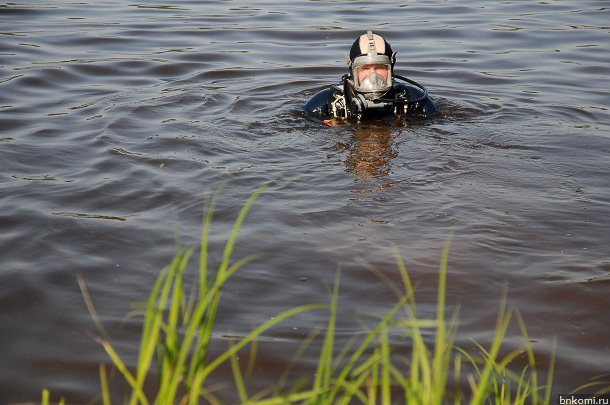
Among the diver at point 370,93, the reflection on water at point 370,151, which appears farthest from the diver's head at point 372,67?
the reflection on water at point 370,151

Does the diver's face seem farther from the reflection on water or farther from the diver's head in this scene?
the reflection on water

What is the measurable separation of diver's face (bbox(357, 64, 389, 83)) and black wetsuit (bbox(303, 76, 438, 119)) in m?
0.12

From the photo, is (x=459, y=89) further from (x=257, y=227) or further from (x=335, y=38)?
(x=257, y=227)

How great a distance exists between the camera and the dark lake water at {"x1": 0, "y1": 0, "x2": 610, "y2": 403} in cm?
397

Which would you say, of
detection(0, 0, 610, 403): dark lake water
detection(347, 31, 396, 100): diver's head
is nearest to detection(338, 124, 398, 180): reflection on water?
detection(0, 0, 610, 403): dark lake water

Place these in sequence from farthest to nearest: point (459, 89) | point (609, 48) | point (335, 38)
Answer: point (335, 38) → point (609, 48) → point (459, 89)

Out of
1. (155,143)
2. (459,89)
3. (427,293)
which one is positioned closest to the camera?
(427,293)

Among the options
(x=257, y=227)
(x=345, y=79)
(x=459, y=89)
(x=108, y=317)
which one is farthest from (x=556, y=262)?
(x=459, y=89)

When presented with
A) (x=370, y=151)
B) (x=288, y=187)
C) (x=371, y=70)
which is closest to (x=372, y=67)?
(x=371, y=70)

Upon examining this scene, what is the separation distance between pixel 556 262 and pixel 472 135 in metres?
2.79

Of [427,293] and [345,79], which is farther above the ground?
[345,79]

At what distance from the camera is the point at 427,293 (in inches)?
167

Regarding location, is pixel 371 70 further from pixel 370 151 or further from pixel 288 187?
pixel 288 187

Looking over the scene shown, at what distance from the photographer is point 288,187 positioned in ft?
19.6
